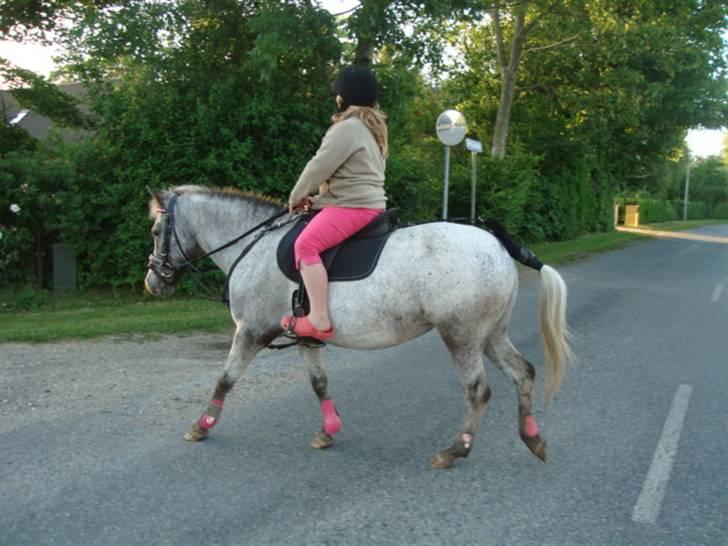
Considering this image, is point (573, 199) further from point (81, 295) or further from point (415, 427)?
point (415, 427)

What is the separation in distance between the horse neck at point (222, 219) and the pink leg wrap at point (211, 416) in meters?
1.01

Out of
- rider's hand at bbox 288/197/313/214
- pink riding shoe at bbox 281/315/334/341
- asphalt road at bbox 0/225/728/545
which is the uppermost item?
rider's hand at bbox 288/197/313/214

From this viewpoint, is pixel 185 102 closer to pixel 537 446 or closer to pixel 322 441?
pixel 322 441

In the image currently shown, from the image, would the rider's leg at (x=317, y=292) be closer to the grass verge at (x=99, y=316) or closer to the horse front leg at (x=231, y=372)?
the horse front leg at (x=231, y=372)

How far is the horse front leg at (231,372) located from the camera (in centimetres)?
477

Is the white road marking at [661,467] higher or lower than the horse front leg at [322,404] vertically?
lower

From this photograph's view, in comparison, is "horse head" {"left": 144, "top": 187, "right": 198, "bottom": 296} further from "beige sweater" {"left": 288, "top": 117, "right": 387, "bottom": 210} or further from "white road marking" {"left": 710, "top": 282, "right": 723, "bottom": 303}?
"white road marking" {"left": 710, "top": 282, "right": 723, "bottom": 303}

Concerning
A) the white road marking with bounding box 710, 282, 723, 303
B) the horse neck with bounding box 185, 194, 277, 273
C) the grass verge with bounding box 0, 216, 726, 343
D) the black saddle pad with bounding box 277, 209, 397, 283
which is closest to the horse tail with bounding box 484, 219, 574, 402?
the black saddle pad with bounding box 277, 209, 397, 283

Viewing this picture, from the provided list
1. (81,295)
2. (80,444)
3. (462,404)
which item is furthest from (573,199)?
(80,444)

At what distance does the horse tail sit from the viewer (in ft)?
15.5

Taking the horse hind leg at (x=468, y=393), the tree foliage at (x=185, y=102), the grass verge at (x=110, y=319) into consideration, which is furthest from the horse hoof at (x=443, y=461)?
the tree foliage at (x=185, y=102)

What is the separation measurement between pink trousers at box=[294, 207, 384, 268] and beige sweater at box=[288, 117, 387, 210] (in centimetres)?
6

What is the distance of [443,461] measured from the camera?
175 inches

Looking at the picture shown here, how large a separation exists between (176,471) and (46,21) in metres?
14.1
